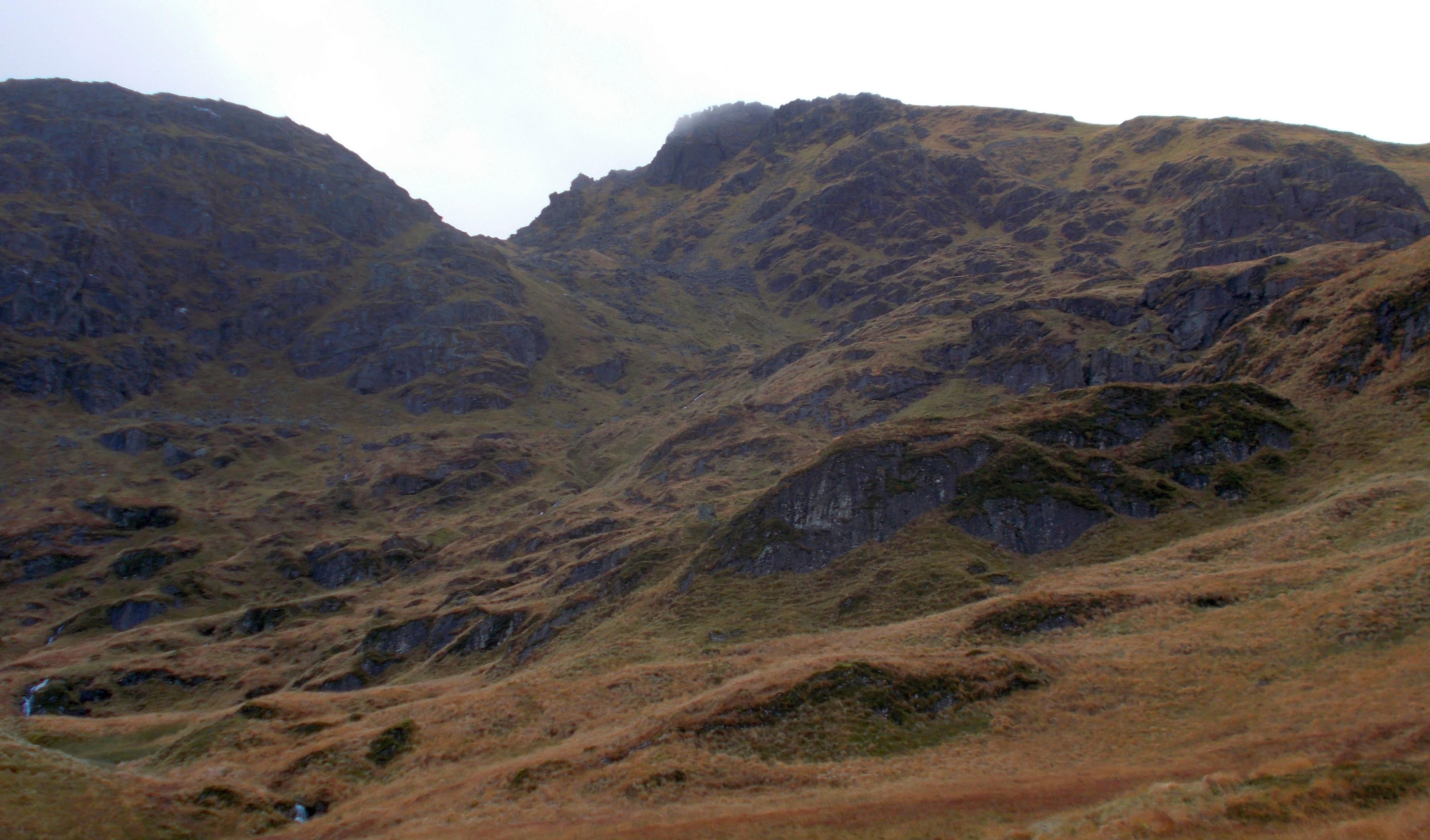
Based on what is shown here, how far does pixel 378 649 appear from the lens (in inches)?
3100

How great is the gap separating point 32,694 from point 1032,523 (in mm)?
94640

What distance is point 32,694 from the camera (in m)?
76.2

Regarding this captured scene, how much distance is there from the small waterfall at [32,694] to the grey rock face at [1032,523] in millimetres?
87422

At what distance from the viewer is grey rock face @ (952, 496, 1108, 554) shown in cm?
5797

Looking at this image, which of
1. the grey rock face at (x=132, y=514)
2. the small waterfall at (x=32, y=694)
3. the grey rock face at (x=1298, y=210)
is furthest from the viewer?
the grey rock face at (x=1298, y=210)

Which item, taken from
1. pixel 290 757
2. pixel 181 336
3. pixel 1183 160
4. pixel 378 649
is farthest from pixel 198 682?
pixel 1183 160

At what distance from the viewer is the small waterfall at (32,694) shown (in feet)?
244

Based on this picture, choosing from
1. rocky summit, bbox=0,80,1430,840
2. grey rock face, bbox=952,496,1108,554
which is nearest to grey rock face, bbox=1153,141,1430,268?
rocky summit, bbox=0,80,1430,840

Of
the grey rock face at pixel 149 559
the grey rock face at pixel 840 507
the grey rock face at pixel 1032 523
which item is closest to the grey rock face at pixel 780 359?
the grey rock face at pixel 840 507

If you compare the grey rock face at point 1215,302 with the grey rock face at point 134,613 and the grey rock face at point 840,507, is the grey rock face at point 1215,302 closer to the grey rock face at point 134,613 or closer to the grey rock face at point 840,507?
the grey rock face at point 840,507

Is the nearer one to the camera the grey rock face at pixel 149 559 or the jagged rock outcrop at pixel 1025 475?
the jagged rock outcrop at pixel 1025 475

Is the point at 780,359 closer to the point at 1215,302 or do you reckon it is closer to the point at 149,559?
the point at 1215,302

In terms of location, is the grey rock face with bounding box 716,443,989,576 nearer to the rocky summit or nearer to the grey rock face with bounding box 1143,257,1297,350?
the rocky summit

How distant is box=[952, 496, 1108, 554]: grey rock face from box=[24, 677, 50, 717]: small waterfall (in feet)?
287
